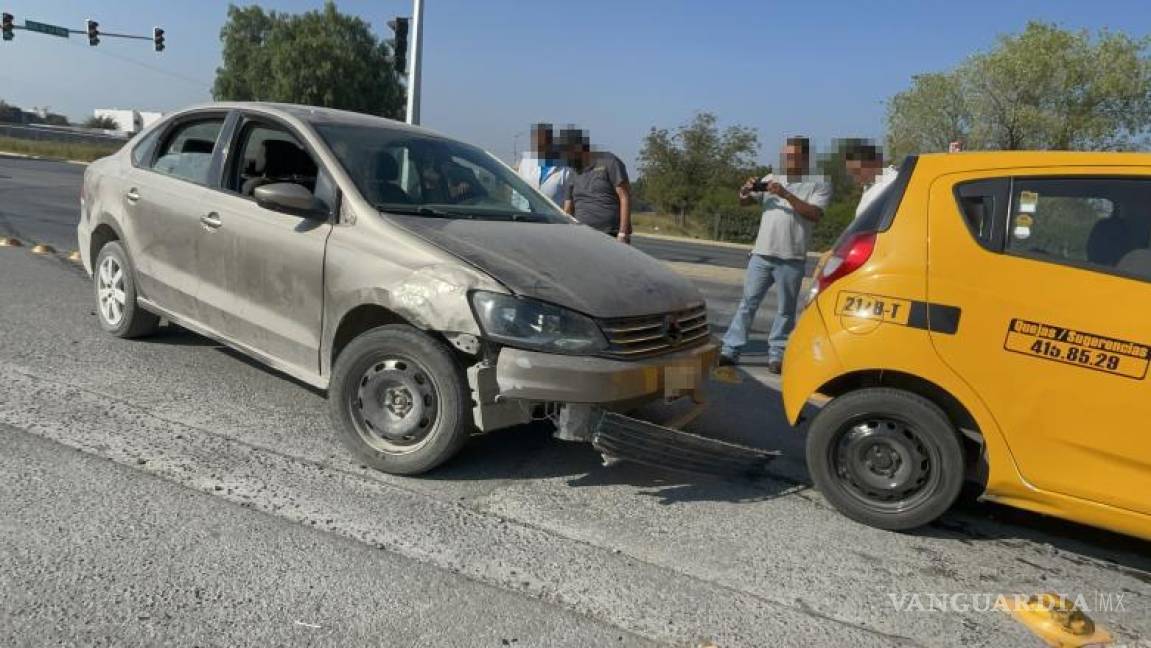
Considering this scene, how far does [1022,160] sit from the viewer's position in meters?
3.52

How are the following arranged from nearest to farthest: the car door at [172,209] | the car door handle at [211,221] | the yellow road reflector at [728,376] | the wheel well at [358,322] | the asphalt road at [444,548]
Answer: the asphalt road at [444,548], the wheel well at [358,322], the car door handle at [211,221], the car door at [172,209], the yellow road reflector at [728,376]

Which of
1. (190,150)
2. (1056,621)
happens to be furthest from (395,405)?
(1056,621)

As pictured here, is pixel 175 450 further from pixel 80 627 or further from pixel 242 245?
pixel 80 627

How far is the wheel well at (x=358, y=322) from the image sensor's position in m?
3.89

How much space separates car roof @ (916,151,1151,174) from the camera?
3338 mm

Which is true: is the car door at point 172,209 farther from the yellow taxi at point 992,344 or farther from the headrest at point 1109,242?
the headrest at point 1109,242

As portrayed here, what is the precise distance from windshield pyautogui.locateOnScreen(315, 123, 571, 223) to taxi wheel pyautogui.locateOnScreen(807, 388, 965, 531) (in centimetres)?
205

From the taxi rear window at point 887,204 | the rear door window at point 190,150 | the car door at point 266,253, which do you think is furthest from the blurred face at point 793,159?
the rear door window at point 190,150

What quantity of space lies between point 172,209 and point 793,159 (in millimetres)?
4161

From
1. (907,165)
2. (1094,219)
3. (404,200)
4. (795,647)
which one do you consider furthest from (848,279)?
(404,200)

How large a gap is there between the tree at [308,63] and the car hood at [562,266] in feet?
175

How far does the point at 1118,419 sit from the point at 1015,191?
0.99m

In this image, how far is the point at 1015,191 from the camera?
11.4 ft

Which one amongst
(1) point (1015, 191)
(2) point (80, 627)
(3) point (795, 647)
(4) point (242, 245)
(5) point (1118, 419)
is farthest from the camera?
(4) point (242, 245)
